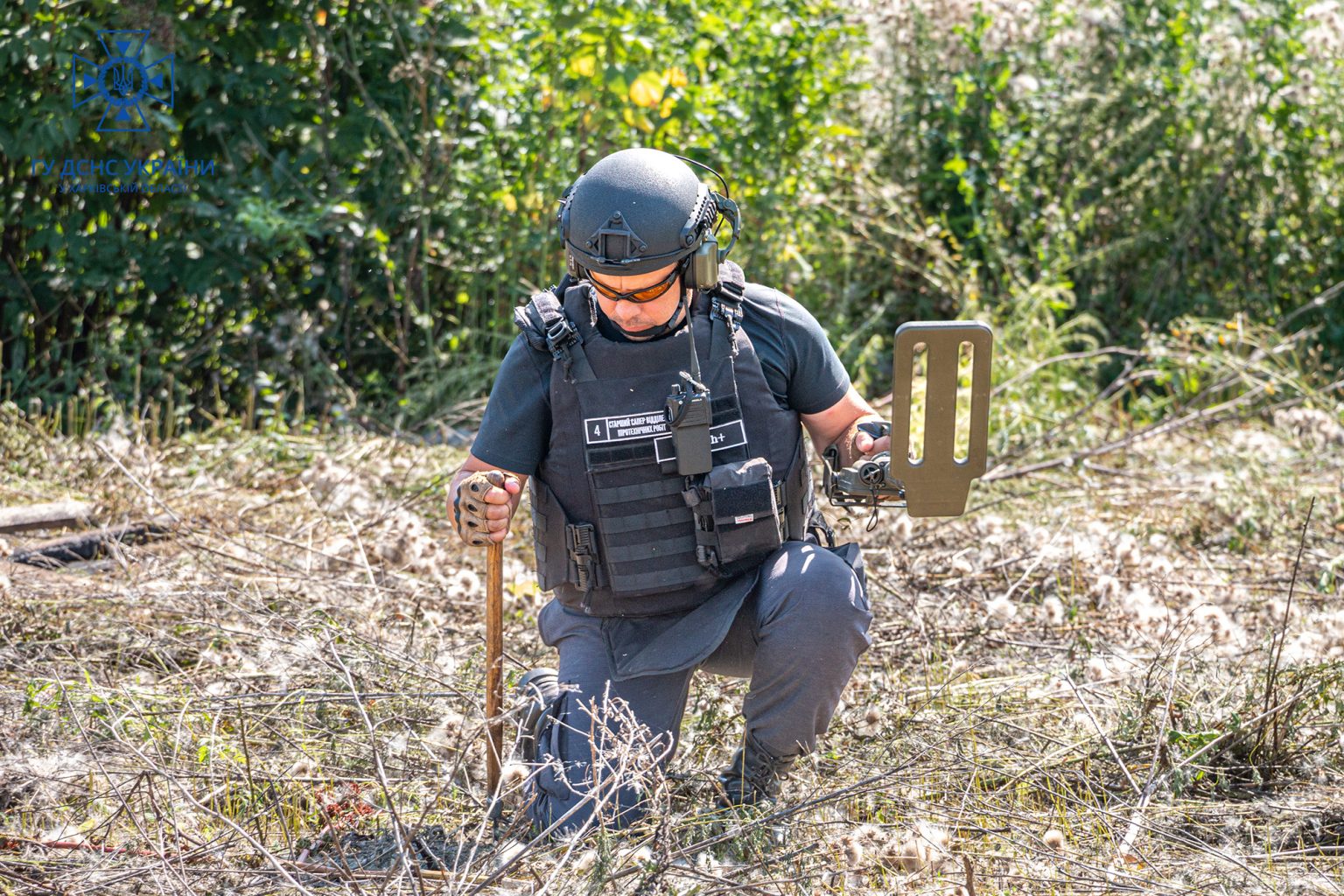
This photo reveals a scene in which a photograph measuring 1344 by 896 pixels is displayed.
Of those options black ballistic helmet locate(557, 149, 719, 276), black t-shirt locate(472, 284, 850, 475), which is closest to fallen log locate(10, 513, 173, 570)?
black t-shirt locate(472, 284, 850, 475)

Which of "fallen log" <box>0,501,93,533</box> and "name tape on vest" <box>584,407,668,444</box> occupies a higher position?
"name tape on vest" <box>584,407,668,444</box>

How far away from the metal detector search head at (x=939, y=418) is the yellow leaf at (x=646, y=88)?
3.06 m

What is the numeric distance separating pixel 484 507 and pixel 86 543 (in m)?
2.14

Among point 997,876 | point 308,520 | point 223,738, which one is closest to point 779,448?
point 997,876

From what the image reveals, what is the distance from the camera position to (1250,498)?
478 centimetres

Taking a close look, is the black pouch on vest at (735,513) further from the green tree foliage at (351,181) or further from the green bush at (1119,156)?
the green bush at (1119,156)

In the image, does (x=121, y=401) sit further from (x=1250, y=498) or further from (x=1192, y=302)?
(x=1192, y=302)

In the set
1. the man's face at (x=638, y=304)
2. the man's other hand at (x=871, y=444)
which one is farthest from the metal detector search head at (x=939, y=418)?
the man's face at (x=638, y=304)

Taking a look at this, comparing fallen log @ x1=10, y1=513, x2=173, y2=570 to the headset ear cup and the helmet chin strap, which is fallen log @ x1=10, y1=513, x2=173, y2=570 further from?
the headset ear cup

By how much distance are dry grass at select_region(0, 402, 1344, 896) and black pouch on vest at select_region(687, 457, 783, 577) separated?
0.52 m

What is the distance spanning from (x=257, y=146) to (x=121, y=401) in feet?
4.37

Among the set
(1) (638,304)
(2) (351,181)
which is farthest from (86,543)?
(2) (351,181)

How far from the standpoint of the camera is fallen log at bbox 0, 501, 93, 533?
14.5ft

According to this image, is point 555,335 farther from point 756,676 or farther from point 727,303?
point 756,676
